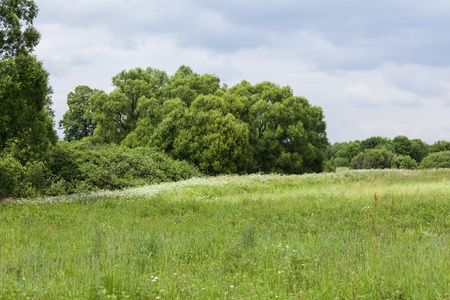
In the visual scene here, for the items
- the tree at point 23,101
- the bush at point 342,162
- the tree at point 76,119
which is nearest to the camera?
the tree at point 23,101

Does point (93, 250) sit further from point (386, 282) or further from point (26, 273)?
point (386, 282)

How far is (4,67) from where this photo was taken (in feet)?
56.7

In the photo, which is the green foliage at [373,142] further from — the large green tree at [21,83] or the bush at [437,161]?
the large green tree at [21,83]

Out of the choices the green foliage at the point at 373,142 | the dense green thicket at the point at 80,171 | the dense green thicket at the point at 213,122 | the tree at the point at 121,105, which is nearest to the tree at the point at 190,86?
the dense green thicket at the point at 213,122

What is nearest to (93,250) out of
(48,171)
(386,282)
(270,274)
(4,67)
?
(270,274)

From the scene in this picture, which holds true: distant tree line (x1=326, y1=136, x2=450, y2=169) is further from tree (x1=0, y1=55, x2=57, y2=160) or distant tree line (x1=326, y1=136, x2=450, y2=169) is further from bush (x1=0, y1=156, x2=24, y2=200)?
tree (x1=0, y1=55, x2=57, y2=160)

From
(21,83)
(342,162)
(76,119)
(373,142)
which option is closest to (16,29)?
(21,83)

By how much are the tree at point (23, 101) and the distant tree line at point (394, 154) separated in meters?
45.1

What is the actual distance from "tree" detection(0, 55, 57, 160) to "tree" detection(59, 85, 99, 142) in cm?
3401

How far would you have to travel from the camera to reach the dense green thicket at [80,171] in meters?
24.3

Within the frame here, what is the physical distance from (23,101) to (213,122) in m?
22.9

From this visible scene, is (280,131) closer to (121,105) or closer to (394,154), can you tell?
(121,105)

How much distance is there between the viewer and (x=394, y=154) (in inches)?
3474

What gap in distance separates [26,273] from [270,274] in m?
3.66
